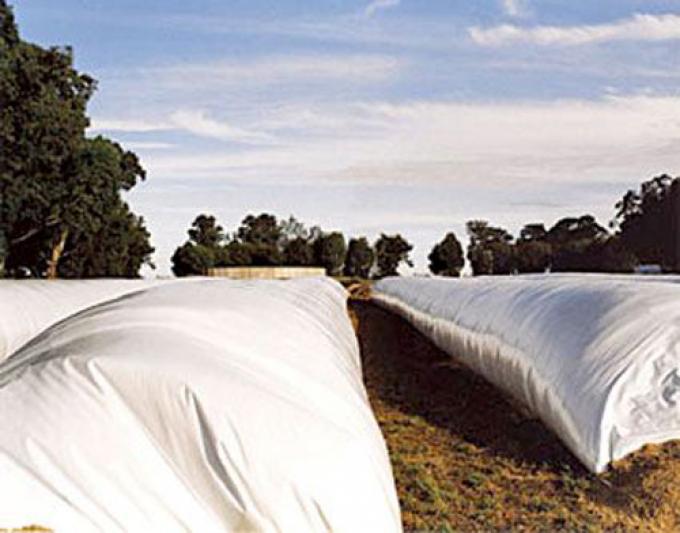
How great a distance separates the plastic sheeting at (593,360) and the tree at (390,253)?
1053 inches

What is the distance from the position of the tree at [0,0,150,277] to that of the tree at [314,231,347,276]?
11183 mm

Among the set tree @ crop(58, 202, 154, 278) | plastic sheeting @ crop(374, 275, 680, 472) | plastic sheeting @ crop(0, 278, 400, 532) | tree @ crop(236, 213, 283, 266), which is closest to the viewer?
plastic sheeting @ crop(0, 278, 400, 532)

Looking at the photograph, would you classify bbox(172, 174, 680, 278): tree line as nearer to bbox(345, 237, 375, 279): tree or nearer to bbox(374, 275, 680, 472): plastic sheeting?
bbox(345, 237, 375, 279): tree

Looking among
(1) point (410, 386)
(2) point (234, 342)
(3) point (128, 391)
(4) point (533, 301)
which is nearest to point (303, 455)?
(3) point (128, 391)

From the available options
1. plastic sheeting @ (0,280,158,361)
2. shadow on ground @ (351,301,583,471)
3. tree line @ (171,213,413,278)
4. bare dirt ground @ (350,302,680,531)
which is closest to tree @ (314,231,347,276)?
tree line @ (171,213,413,278)

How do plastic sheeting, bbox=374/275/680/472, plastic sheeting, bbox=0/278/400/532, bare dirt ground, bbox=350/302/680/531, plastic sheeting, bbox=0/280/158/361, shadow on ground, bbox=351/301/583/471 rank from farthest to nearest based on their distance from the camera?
plastic sheeting, bbox=0/280/158/361 → shadow on ground, bbox=351/301/583/471 → plastic sheeting, bbox=374/275/680/472 → bare dirt ground, bbox=350/302/680/531 → plastic sheeting, bbox=0/278/400/532

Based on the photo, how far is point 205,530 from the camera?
303 centimetres

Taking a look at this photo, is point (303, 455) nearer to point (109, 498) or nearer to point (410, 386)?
point (109, 498)

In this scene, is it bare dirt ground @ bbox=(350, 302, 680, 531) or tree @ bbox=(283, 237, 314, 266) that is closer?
bare dirt ground @ bbox=(350, 302, 680, 531)

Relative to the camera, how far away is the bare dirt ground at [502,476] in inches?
212

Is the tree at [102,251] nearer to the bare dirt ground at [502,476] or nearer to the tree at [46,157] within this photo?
the tree at [46,157]

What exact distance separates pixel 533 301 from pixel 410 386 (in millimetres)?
1953

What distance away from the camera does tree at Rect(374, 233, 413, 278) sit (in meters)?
36.2

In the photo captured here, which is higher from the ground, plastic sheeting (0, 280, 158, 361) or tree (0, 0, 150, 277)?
tree (0, 0, 150, 277)
